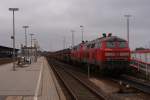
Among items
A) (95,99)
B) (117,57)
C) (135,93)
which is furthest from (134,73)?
(95,99)

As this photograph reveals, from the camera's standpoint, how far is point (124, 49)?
2733 centimetres

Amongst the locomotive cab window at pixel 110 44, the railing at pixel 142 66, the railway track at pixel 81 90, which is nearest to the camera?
the railway track at pixel 81 90

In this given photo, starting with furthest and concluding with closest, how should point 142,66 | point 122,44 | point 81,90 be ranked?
1. point 142,66
2. point 122,44
3. point 81,90

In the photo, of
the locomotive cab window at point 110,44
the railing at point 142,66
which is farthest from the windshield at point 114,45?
the railing at point 142,66

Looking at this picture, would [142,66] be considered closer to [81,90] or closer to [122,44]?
[122,44]

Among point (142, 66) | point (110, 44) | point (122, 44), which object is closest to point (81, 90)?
point (110, 44)

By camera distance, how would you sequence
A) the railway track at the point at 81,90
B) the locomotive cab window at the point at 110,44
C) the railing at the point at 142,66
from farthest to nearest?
the railing at the point at 142,66, the locomotive cab window at the point at 110,44, the railway track at the point at 81,90

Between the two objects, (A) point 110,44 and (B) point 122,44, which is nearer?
(A) point 110,44

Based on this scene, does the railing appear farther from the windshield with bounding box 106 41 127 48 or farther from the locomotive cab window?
the locomotive cab window

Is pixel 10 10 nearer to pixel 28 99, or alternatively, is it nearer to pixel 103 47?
pixel 103 47

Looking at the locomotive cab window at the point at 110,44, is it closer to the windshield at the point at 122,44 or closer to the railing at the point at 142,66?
the windshield at the point at 122,44

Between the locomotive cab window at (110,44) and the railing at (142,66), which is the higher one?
the locomotive cab window at (110,44)

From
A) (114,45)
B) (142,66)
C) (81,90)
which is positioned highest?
(114,45)

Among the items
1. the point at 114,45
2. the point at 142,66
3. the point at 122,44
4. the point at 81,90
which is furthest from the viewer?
the point at 142,66
